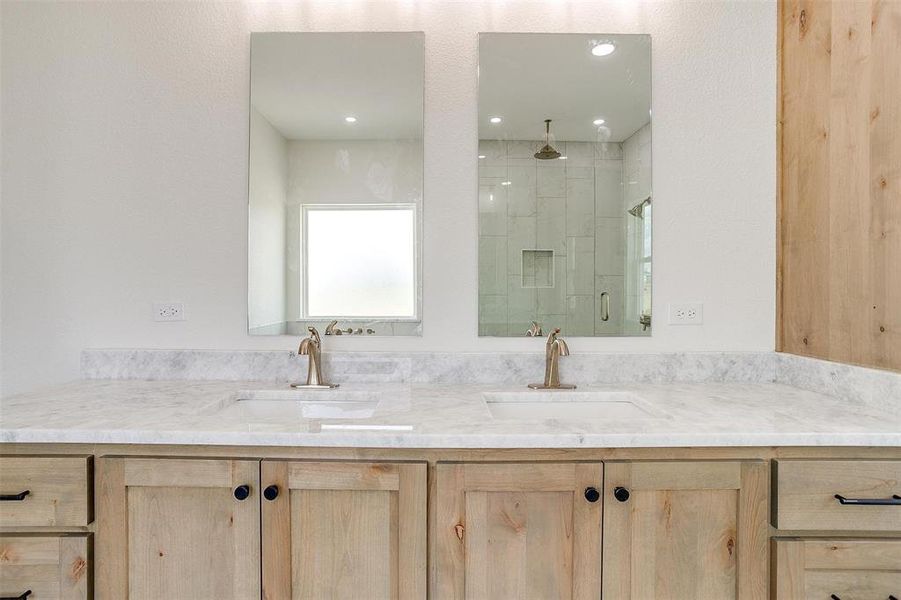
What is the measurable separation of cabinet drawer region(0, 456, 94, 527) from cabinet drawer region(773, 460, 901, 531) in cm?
168

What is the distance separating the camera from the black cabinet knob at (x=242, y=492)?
4.03ft

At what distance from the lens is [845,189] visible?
1.62m

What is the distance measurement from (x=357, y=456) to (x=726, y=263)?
5.02 feet

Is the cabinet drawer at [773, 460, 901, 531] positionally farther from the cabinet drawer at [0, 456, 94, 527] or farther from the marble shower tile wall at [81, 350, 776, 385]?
the cabinet drawer at [0, 456, 94, 527]

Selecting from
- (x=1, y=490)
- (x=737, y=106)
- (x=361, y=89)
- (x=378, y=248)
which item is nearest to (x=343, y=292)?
(x=378, y=248)

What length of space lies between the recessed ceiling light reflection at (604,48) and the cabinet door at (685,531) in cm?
Answer: 149

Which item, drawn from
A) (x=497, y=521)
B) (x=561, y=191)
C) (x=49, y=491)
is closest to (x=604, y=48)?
(x=561, y=191)

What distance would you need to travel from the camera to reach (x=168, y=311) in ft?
6.32

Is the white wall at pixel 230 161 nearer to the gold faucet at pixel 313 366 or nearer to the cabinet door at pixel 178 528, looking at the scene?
the gold faucet at pixel 313 366

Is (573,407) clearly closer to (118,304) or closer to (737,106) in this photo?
(737,106)

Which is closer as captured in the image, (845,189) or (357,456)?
(357,456)

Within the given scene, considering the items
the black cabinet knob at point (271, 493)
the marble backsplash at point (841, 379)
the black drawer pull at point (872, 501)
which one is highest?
the marble backsplash at point (841, 379)

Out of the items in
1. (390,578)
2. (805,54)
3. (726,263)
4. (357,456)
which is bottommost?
(390,578)

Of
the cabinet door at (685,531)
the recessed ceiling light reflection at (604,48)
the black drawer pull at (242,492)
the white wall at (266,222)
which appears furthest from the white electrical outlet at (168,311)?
the recessed ceiling light reflection at (604,48)
